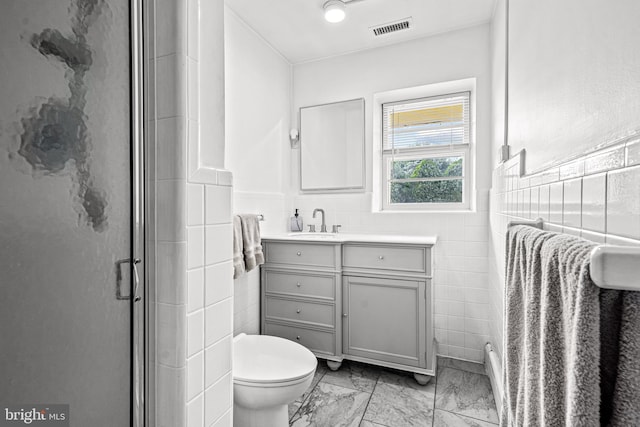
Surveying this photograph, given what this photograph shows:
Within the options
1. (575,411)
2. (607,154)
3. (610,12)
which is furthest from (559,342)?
(610,12)

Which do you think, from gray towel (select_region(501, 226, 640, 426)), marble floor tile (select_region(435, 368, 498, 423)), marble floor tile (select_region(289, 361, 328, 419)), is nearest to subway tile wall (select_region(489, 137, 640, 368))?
gray towel (select_region(501, 226, 640, 426))

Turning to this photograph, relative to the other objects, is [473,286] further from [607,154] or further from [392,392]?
[607,154]

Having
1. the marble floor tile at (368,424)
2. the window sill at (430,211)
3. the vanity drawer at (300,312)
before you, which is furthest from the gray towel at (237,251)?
the window sill at (430,211)

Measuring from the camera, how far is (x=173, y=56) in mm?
829

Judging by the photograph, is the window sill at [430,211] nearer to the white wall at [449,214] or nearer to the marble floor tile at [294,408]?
the white wall at [449,214]

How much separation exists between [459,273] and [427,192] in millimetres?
707

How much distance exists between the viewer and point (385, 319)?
2.03 m

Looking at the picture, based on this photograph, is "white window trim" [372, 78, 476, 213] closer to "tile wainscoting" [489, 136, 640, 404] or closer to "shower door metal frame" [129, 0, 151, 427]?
"tile wainscoting" [489, 136, 640, 404]

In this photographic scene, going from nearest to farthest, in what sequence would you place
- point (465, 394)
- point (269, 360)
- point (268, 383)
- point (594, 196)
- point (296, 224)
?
point (594, 196) → point (268, 383) → point (269, 360) → point (465, 394) → point (296, 224)

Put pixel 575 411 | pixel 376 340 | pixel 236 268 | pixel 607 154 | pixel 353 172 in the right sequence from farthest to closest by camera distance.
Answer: pixel 353 172 → pixel 376 340 → pixel 236 268 → pixel 607 154 → pixel 575 411

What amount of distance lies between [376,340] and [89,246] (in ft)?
5.85

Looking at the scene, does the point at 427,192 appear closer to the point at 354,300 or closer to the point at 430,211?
the point at 430,211

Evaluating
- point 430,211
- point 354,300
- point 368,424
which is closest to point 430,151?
point 430,211

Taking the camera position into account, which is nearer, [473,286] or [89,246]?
[89,246]
